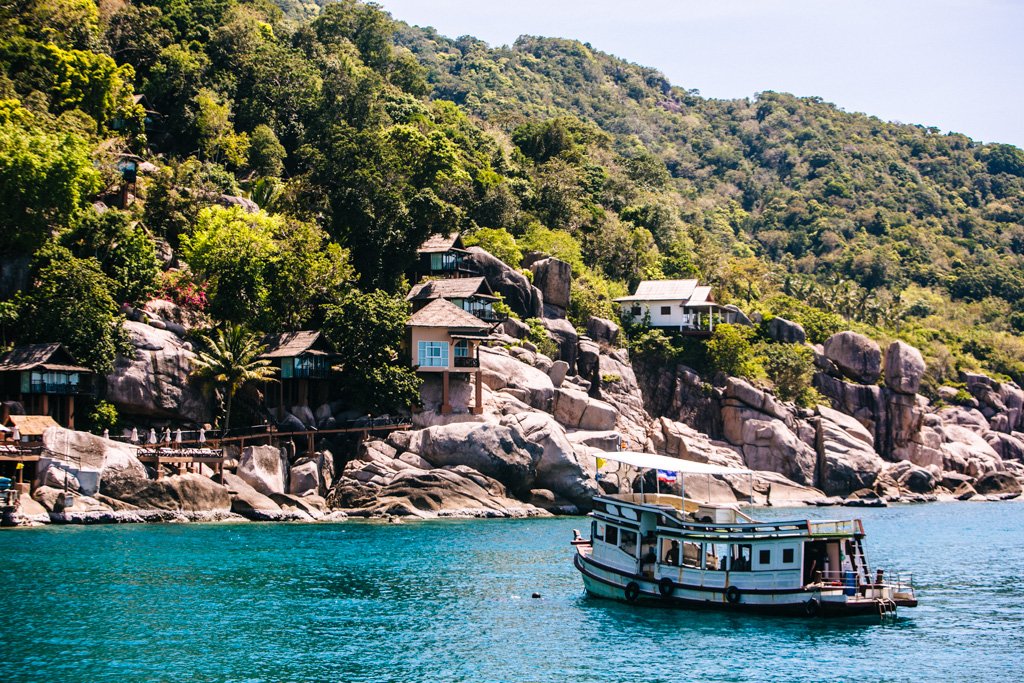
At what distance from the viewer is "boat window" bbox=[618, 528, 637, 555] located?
4553 cm

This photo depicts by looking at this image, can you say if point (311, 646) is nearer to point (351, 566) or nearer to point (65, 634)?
point (65, 634)

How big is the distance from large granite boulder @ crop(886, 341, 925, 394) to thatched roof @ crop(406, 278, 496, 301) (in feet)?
129

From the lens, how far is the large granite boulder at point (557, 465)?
73.8 meters

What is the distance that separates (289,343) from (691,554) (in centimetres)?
3836

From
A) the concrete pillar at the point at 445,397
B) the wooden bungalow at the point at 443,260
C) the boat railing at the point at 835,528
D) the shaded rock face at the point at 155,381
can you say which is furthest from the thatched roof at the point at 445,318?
the boat railing at the point at 835,528

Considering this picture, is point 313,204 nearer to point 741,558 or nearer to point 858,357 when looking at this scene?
point 858,357

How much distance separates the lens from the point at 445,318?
253 ft

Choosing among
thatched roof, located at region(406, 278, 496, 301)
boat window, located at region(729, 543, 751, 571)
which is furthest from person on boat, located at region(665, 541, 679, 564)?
thatched roof, located at region(406, 278, 496, 301)

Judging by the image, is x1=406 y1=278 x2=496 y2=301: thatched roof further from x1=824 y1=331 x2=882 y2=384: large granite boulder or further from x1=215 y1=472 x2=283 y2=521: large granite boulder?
x1=824 y1=331 x2=882 y2=384: large granite boulder

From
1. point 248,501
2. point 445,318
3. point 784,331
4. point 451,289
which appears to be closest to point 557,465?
point 445,318

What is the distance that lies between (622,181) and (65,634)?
93.1 m

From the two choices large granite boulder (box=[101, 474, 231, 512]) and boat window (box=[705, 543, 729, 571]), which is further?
large granite boulder (box=[101, 474, 231, 512])

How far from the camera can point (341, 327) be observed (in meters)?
74.4

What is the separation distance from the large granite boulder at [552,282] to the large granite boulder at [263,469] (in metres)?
31.1
